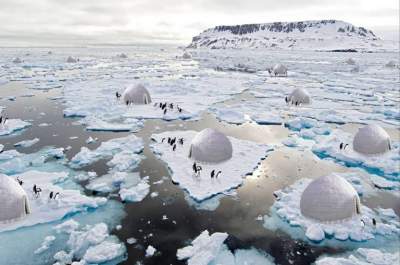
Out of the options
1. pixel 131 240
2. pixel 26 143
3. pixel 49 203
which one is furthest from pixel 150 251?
pixel 26 143

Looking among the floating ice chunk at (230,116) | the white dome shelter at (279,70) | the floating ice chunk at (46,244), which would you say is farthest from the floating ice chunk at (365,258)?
the white dome shelter at (279,70)

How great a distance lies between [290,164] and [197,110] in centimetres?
1782

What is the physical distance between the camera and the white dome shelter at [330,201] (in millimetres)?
16750

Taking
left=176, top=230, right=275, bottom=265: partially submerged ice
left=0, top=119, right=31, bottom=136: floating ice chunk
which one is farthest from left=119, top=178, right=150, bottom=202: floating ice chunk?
left=0, top=119, right=31, bottom=136: floating ice chunk

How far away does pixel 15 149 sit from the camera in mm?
26750

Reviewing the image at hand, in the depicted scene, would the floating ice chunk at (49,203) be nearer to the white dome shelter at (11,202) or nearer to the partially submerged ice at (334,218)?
the white dome shelter at (11,202)

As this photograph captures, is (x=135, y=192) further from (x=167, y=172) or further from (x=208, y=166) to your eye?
(x=208, y=166)

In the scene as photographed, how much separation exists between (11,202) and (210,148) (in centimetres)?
1244

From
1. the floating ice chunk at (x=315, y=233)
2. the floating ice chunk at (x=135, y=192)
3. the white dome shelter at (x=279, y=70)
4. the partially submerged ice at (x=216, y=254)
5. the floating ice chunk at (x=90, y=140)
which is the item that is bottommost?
the partially submerged ice at (x=216, y=254)

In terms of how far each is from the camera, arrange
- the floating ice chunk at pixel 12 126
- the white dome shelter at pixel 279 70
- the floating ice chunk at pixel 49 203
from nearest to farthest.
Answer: the floating ice chunk at pixel 49 203
the floating ice chunk at pixel 12 126
the white dome shelter at pixel 279 70

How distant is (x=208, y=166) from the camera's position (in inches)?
909

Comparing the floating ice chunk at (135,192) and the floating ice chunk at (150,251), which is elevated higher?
the floating ice chunk at (135,192)

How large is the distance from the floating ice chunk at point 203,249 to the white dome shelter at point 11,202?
332 inches

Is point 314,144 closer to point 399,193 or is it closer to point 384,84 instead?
point 399,193
